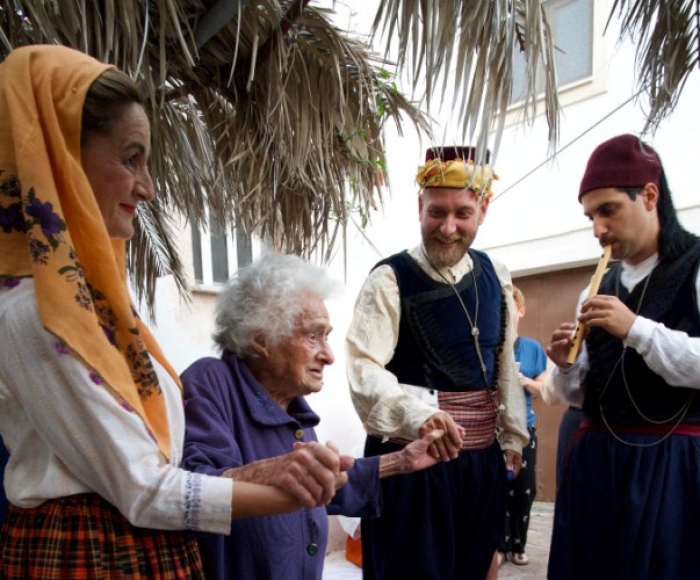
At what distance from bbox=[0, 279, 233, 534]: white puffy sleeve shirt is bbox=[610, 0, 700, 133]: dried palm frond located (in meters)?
1.80

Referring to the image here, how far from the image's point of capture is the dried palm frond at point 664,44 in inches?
77.8

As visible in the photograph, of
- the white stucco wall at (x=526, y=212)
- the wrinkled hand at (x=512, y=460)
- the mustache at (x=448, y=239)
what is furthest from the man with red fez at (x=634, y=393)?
the white stucco wall at (x=526, y=212)

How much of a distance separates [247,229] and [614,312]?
171 centimetres

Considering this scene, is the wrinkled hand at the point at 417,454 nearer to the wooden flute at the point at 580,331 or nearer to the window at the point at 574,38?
the wooden flute at the point at 580,331

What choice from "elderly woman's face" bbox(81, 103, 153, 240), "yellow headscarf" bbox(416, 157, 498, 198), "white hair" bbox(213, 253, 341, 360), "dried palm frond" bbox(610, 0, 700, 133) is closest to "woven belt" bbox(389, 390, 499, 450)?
"white hair" bbox(213, 253, 341, 360)

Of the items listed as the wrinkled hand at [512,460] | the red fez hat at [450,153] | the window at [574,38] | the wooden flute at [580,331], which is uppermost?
the window at [574,38]

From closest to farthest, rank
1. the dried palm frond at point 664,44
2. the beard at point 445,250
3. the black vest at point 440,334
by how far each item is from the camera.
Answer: the dried palm frond at point 664,44 < the black vest at point 440,334 < the beard at point 445,250

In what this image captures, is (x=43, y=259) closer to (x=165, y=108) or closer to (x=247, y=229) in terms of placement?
(x=165, y=108)

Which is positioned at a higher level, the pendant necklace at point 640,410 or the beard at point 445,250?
the beard at point 445,250

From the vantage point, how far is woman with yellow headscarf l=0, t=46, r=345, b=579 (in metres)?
0.90

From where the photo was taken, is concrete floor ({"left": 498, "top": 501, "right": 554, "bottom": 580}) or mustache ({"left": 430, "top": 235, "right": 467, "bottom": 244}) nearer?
mustache ({"left": 430, "top": 235, "right": 467, "bottom": 244})

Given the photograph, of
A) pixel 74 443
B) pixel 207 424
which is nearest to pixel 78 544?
pixel 74 443

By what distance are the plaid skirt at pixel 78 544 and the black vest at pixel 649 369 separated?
1496 millimetres

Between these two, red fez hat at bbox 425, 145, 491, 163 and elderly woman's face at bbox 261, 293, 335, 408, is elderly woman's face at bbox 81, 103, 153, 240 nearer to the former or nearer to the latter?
elderly woman's face at bbox 261, 293, 335, 408
